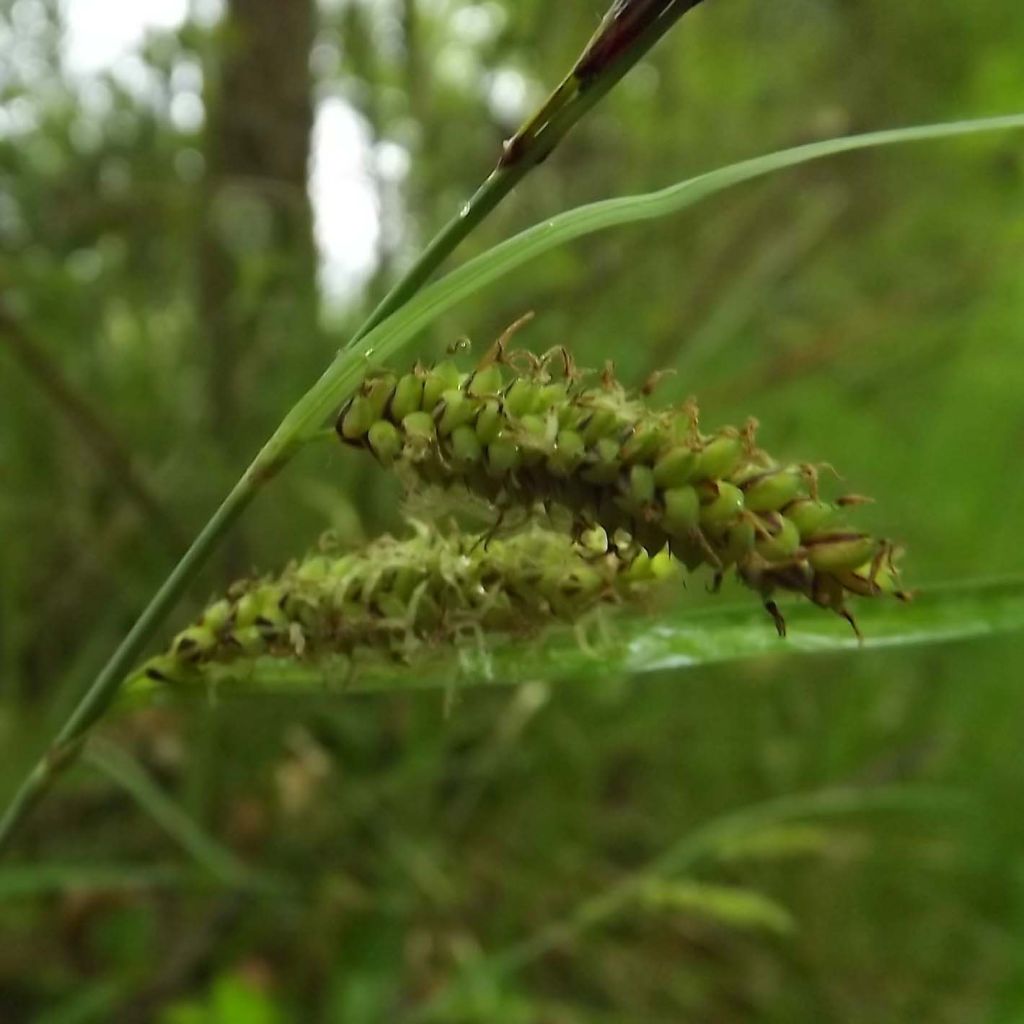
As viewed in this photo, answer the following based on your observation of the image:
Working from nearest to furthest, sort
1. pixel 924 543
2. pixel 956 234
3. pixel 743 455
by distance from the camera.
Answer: pixel 743 455
pixel 924 543
pixel 956 234

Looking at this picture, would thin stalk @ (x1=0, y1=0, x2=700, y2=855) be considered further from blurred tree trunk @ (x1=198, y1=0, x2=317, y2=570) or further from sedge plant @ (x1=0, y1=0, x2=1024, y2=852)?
blurred tree trunk @ (x1=198, y1=0, x2=317, y2=570)

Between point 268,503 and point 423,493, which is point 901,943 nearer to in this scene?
point 268,503

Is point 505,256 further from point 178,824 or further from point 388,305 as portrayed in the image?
point 178,824

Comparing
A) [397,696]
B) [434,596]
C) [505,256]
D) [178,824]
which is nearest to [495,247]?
[505,256]

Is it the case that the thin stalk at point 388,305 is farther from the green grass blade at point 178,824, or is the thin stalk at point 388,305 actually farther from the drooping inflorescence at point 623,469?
the green grass blade at point 178,824

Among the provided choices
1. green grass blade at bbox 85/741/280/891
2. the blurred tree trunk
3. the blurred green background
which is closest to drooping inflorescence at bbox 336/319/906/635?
green grass blade at bbox 85/741/280/891

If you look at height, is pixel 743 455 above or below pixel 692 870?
above

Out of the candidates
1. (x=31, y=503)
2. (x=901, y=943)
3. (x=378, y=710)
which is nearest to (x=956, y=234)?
(x=901, y=943)
